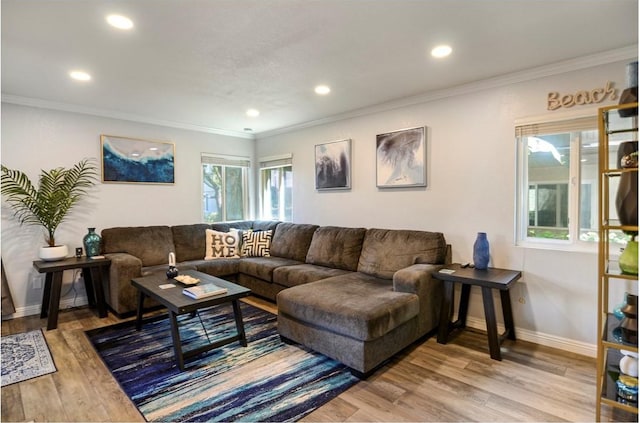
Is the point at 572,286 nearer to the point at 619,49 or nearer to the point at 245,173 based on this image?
the point at 619,49

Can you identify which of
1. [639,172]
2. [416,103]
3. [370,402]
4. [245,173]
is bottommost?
[370,402]

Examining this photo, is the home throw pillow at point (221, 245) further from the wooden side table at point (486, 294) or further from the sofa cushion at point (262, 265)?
the wooden side table at point (486, 294)

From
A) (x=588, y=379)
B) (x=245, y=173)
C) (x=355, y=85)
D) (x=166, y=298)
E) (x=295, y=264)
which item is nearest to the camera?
(x=588, y=379)

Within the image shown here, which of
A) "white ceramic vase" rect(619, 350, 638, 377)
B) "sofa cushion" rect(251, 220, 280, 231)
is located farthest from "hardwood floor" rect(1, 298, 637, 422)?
"sofa cushion" rect(251, 220, 280, 231)

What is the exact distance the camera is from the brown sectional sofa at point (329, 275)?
2342mm

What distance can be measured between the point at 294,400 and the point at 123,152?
3.72 m

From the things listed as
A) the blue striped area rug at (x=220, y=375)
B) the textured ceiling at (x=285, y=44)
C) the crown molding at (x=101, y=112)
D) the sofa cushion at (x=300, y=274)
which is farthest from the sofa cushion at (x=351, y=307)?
the crown molding at (x=101, y=112)

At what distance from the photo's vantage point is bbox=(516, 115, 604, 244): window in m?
2.63

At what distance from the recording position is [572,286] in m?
2.62

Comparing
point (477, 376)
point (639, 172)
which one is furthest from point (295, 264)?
point (639, 172)

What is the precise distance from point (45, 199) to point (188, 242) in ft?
5.24

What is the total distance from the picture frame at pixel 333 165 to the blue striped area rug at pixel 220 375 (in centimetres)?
199

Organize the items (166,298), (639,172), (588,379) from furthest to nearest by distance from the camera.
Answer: (166,298)
(588,379)
(639,172)

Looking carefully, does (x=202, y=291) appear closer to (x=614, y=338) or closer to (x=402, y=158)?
(x=402, y=158)
